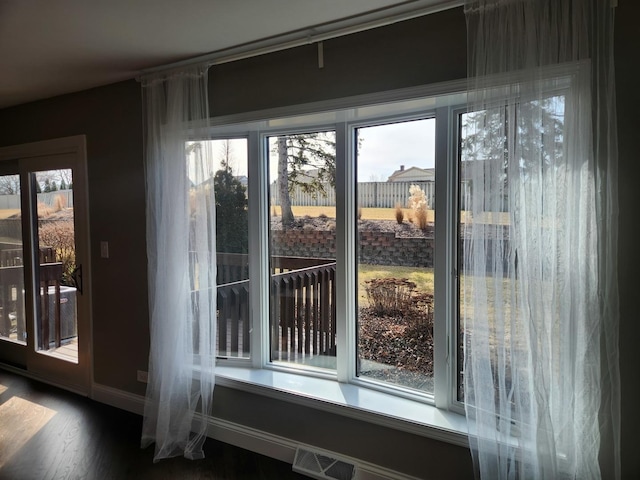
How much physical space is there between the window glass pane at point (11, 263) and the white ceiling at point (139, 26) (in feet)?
5.36

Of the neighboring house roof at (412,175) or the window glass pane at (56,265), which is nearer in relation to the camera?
the neighboring house roof at (412,175)

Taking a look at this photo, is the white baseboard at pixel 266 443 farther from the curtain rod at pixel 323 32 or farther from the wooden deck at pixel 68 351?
the curtain rod at pixel 323 32

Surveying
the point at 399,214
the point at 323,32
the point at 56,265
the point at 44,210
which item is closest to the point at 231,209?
the point at 399,214

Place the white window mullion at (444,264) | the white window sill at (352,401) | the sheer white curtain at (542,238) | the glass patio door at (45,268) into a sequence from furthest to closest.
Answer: the glass patio door at (45,268)
the white window mullion at (444,264)
the white window sill at (352,401)
the sheer white curtain at (542,238)

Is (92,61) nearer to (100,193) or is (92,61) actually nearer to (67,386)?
(100,193)

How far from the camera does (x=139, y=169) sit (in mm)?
3154

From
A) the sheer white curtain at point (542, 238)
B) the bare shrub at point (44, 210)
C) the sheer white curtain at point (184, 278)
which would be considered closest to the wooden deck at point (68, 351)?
the bare shrub at point (44, 210)

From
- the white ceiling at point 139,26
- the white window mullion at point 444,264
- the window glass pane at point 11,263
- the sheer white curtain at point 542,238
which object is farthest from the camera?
the window glass pane at point 11,263

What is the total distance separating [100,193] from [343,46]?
225cm

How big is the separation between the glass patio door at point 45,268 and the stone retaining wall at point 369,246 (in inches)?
70.9

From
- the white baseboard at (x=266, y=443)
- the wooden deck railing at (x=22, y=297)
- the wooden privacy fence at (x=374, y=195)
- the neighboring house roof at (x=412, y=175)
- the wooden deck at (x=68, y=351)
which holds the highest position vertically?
the neighboring house roof at (x=412, y=175)

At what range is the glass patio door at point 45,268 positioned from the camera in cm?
356

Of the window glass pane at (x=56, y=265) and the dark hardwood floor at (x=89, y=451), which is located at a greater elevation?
the window glass pane at (x=56, y=265)

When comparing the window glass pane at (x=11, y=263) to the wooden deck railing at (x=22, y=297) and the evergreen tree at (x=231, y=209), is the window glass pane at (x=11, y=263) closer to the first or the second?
the wooden deck railing at (x=22, y=297)
